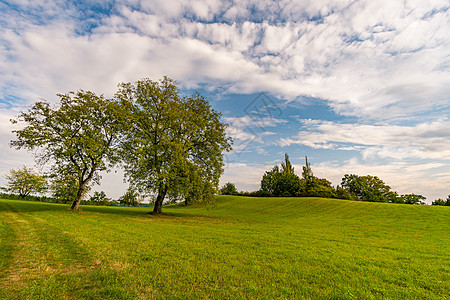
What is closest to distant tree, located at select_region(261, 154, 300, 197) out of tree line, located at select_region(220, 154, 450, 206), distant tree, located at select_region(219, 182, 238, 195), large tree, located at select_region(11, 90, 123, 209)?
tree line, located at select_region(220, 154, 450, 206)

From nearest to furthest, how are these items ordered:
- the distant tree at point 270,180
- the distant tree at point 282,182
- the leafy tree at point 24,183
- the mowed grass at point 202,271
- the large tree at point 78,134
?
the mowed grass at point 202,271, the large tree at point 78,134, the leafy tree at point 24,183, the distant tree at point 282,182, the distant tree at point 270,180

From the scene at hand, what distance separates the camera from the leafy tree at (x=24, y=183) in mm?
61422

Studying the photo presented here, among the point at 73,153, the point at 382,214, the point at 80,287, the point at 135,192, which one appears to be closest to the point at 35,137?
the point at 73,153

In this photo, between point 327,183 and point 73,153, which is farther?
point 327,183

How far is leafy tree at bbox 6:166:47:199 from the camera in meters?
61.4

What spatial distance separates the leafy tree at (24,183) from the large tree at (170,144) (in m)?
54.8

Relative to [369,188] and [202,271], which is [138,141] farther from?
[369,188]

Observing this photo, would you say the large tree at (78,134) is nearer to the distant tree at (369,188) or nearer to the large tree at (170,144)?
the large tree at (170,144)

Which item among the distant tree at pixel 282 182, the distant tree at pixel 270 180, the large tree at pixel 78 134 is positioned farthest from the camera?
the distant tree at pixel 270 180

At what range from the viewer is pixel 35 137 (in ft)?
78.6

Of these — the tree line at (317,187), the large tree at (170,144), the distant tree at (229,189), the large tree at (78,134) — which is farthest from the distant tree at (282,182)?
the large tree at (78,134)

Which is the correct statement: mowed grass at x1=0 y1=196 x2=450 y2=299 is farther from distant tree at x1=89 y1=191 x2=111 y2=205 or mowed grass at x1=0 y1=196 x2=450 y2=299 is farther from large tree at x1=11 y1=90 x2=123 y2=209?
distant tree at x1=89 y1=191 x2=111 y2=205

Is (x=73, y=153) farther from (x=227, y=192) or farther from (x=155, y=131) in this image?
(x=227, y=192)

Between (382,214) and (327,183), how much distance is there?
181ft
